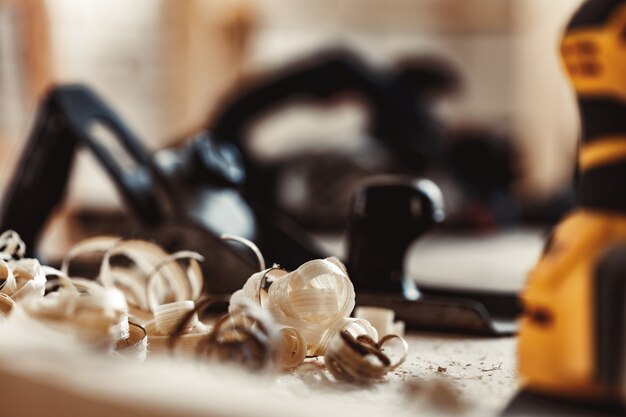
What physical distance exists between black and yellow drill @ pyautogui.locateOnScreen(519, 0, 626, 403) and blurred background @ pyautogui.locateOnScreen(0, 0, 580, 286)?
8.19 ft

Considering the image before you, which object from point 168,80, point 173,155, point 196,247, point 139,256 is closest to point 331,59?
point 173,155

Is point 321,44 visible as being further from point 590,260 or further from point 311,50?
point 590,260

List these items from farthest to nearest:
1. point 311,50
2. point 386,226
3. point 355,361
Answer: point 311,50
point 386,226
point 355,361

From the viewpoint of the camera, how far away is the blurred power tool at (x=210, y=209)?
0.64 metres

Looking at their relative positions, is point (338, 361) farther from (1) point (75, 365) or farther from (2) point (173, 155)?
(2) point (173, 155)

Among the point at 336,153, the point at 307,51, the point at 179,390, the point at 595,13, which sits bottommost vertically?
the point at 336,153

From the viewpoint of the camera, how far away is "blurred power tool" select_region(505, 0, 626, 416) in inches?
11.6

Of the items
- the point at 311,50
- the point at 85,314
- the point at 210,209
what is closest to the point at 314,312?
the point at 85,314

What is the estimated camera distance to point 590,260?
302 millimetres

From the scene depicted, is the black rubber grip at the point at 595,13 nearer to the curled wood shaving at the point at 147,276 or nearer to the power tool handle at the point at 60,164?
the curled wood shaving at the point at 147,276

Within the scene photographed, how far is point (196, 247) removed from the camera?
2.29 ft

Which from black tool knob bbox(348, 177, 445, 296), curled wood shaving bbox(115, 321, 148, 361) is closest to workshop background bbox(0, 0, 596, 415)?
black tool knob bbox(348, 177, 445, 296)

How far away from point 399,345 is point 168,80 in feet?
8.85

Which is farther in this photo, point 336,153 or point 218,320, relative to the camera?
point 336,153
